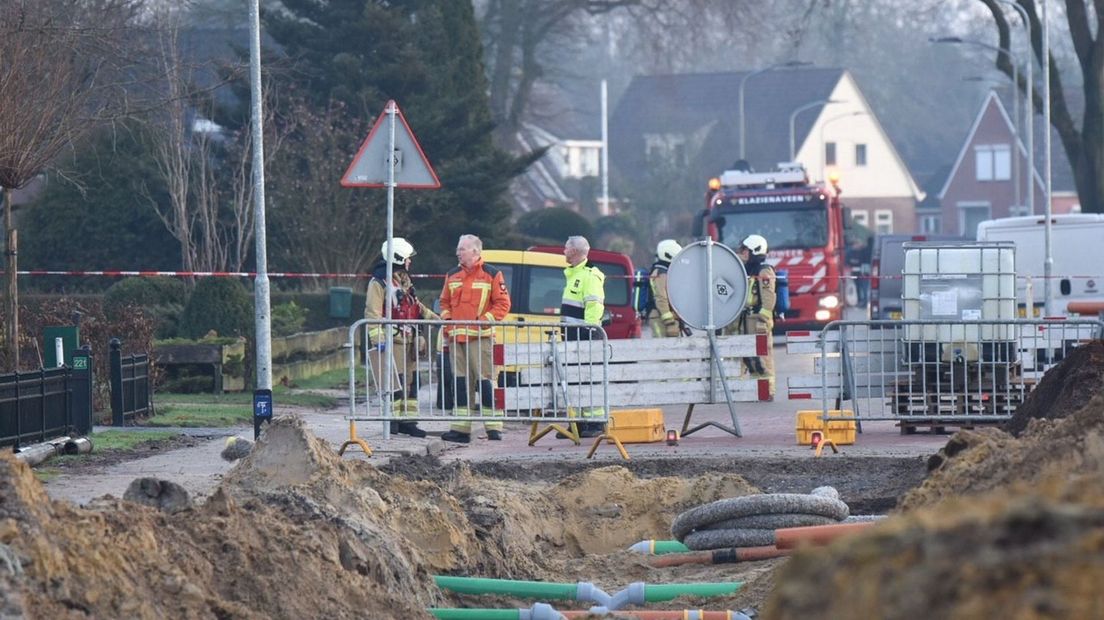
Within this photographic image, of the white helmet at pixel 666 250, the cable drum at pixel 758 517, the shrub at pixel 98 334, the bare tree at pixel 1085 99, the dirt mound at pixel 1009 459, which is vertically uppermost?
the bare tree at pixel 1085 99

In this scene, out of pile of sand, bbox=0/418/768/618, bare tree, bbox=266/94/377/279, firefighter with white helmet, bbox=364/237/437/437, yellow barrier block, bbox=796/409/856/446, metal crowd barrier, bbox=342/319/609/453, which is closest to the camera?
pile of sand, bbox=0/418/768/618

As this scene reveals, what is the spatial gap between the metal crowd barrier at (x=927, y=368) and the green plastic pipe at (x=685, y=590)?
6.62 m

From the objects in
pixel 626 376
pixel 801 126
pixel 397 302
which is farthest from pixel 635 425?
pixel 801 126

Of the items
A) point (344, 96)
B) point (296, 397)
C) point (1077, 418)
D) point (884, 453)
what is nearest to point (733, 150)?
point (344, 96)

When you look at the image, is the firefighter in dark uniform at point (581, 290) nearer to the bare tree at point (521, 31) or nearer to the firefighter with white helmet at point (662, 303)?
the firefighter with white helmet at point (662, 303)

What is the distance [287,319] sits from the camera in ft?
81.5

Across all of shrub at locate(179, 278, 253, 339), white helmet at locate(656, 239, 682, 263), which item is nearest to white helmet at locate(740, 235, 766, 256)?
white helmet at locate(656, 239, 682, 263)

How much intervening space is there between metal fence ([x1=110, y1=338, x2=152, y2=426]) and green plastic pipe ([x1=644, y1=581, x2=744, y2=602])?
858cm

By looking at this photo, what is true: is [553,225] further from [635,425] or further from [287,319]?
[635,425]

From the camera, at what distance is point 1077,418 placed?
8.06 metres

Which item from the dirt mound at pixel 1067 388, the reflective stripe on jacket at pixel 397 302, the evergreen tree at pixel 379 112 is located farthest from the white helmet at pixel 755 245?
the evergreen tree at pixel 379 112

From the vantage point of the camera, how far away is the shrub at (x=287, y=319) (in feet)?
81.1

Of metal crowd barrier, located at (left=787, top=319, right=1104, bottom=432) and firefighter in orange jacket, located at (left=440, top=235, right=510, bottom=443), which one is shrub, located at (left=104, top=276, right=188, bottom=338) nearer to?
firefighter in orange jacket, located at (left=440, top=235, right=510, bottom=443)

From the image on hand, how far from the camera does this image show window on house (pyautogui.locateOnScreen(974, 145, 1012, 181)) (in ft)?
289
